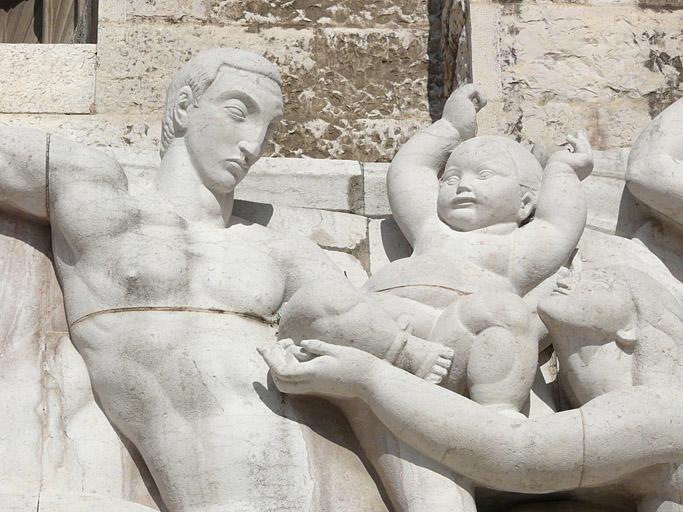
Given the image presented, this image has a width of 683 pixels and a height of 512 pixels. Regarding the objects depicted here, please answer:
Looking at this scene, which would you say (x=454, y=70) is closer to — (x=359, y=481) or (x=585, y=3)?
(x=585, y=3)

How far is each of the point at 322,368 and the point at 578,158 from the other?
106 centimetres

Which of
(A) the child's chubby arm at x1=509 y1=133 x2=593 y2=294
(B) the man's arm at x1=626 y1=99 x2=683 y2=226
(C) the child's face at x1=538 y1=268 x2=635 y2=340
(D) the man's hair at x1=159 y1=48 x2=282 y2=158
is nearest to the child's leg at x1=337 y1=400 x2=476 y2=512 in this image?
(C) the child's face at x1=538 y1=268 x2=635 y2=340

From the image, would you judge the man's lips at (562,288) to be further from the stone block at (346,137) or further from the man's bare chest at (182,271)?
the stone block at (346,137)

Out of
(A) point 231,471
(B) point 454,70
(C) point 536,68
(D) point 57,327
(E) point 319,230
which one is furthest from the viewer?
(B) point 454,70

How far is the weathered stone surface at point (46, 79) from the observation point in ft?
20.1

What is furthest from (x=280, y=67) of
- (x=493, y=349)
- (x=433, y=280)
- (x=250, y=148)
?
(x=493, y=349)

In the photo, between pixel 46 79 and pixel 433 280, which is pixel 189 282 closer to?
pixel 433 280

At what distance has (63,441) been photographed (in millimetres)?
4555

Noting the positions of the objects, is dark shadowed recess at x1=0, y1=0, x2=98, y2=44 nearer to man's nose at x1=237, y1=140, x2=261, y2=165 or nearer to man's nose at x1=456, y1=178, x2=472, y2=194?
man's nose at x1=237, y1=140, x2=261, y2=165

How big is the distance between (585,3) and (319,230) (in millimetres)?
1275

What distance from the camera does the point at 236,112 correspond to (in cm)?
490

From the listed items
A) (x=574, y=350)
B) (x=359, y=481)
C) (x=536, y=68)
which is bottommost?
(x=359, y=481)

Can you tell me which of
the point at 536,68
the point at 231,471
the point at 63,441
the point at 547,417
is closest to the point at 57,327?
the point at 63,441

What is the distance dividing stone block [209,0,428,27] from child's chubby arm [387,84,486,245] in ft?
4.28
